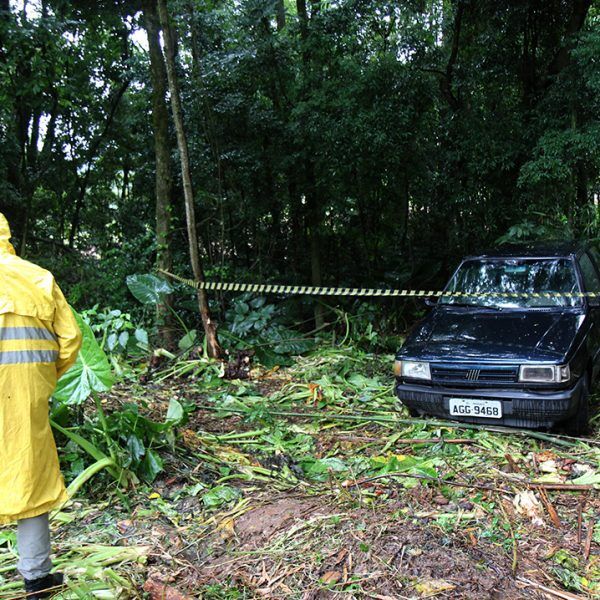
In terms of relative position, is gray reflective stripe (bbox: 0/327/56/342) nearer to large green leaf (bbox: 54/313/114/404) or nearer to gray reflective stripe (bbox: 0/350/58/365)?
gray reflective stripe (bbox: 0/350/58/365)

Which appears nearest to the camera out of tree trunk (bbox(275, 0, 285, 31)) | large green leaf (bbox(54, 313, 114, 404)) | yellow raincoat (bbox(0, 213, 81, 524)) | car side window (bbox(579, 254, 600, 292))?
yellow raincoat (bbox(0, 213, 81, 524))

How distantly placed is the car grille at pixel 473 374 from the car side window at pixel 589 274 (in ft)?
4.83

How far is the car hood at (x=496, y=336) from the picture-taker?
415 centimetres

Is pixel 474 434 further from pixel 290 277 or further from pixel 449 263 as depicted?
pixel 290 277

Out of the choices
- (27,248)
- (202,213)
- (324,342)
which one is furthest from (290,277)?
(27,248)

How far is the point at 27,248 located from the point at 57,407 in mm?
8933

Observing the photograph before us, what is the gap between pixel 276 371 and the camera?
6.91 m

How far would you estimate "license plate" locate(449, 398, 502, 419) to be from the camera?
4.16 metres

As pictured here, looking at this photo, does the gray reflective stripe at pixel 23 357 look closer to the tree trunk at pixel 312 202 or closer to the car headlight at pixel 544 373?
the car headlight at pixel 544 373

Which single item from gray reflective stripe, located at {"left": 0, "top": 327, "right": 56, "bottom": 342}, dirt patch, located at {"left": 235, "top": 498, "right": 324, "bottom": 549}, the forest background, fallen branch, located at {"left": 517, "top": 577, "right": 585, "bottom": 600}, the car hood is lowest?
fallen branch, located at {"left": 517, "top": 577, "right": 585, "bottom": 600}

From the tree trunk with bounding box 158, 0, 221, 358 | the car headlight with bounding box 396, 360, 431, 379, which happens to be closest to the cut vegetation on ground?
the car headlight with bounding box 396, 360, 431, 379

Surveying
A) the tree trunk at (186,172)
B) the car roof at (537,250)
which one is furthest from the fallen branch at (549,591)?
the tree trunk at (186,172)

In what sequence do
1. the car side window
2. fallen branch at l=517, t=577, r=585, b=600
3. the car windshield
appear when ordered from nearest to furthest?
fallen branch at l=517, t=577, r=585, b=600 < the car windshield < the car side window

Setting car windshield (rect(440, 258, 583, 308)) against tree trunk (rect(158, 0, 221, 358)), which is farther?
tree trunk (rect(158, 0, 221, 358))
